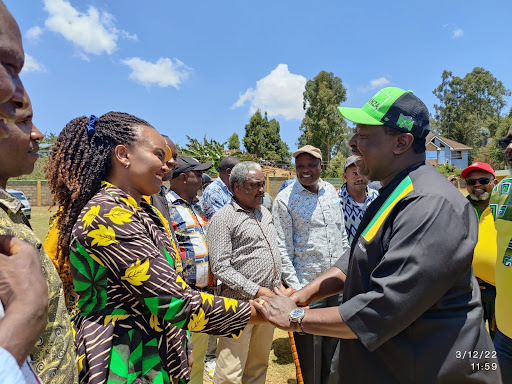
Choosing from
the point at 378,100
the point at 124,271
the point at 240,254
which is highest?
the point at 378,100

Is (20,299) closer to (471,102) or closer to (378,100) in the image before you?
(378,100)

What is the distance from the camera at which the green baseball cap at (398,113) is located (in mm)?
1905

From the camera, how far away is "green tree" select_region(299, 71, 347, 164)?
124 feet

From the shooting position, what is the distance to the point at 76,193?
1.83 m

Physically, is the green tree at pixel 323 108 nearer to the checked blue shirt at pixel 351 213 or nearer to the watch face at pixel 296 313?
the checked blue shirt at pixel 351 213

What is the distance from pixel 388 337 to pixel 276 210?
2.60 metres

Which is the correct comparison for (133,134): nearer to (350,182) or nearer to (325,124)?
(350,182)

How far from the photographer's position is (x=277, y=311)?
224 centimetres

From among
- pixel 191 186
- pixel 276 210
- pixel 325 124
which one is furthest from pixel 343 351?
pixel 325 124

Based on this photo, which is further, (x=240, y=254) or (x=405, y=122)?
(x=240, y=254)

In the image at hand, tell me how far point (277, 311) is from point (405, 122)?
1377mm

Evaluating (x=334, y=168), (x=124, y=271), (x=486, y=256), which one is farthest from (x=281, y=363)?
(x=334, y=168)

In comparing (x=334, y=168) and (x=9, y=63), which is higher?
(x=334, y=168)

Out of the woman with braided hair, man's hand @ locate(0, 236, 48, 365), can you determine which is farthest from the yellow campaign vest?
man's hand @ locate(0, 236, 48, 365)
